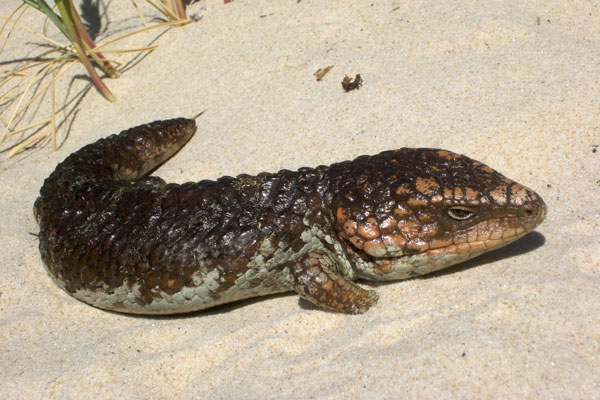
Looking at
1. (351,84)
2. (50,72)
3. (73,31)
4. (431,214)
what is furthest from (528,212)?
(50,72)

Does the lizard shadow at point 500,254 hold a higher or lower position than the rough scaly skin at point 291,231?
lower

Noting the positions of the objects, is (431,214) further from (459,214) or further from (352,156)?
(352,156)

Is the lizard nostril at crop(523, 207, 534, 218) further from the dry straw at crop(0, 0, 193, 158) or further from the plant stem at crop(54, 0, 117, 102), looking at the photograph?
Result: the plant stem at crop(54, 0, 117, 102)

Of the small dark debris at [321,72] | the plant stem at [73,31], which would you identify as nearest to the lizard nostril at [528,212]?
the small dark debris at [321,72]

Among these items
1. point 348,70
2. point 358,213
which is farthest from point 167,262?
point 348,70

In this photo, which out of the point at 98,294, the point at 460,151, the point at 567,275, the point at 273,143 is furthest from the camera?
the point at 273,143

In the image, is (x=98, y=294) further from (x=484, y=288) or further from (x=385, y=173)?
(x=484, y=288)

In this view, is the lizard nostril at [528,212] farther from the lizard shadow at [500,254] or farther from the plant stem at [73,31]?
the plant stem at [73,31]

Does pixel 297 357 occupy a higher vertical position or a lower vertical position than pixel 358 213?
lower

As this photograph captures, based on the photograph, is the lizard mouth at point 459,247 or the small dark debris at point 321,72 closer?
the lizard mouth at point 459,247
